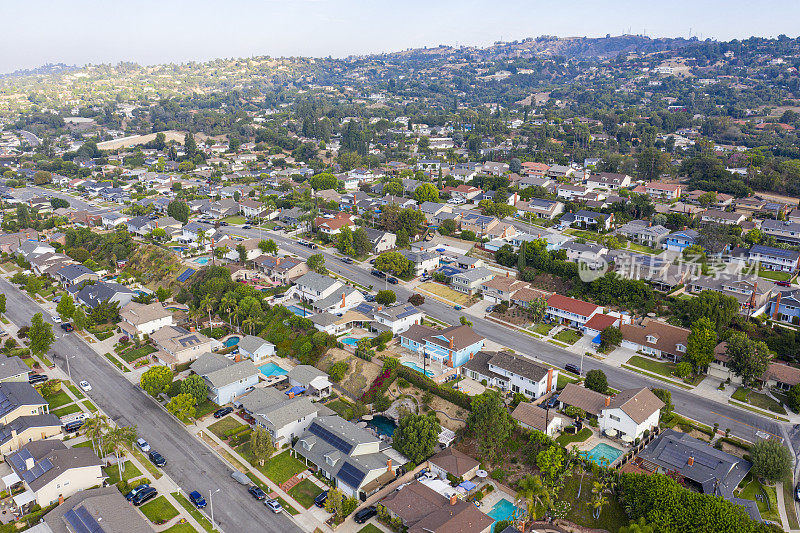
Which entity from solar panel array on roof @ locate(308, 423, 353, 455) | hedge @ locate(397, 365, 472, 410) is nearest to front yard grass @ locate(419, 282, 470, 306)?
hedge @ locate(397, 365, 472, 410)

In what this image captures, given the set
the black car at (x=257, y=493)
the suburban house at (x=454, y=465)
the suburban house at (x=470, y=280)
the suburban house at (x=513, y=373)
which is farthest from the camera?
the suburban house at (x=470, y=280)

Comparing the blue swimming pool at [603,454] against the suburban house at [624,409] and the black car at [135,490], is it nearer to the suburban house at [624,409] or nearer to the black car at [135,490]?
the suburban house at [624,409]

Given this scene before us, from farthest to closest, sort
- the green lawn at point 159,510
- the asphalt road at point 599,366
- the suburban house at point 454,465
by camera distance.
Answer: the asphalt road at point 599,366 → the suburban house at point 454,465 → the green lawn at point 159,510

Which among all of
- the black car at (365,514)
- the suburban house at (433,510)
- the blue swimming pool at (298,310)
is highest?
the blue swimming pool at (298,310)

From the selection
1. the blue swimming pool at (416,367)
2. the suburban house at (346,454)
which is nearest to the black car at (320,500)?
the suburban house at (346,454)

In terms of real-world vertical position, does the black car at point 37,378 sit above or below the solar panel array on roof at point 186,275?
below

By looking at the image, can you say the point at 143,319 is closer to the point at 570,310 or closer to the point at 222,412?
the point at 222,412

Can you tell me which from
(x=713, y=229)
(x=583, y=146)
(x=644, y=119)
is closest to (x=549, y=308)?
(x=713, y=229)

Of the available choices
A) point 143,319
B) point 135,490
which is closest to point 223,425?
point 135,490
